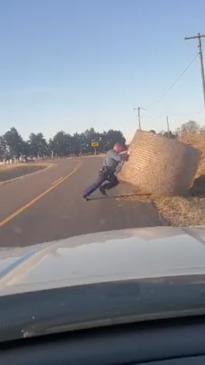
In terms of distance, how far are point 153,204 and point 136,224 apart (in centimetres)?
508

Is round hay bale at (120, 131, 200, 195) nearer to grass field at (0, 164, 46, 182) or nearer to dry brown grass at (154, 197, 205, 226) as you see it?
dry brown grass at (154, 197, 205, 226)

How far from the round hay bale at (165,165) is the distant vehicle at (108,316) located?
1987cm

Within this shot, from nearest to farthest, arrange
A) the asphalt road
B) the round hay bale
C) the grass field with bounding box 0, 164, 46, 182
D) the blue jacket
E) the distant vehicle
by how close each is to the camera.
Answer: the distant vehicle < the asphalt road < the round hay bale < the blue jacket < the grass field with bounding box 0, 164, 46, 182

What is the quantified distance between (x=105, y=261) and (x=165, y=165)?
1977 cm

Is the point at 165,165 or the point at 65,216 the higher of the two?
the point at 165,165

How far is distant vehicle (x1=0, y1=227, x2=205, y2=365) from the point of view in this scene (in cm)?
250

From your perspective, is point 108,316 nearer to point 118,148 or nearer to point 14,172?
point 118,148

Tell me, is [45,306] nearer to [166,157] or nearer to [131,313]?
[131,313]

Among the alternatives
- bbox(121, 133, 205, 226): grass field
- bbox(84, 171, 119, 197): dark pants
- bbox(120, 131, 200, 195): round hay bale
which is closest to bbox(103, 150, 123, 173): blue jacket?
bbox(84, 171, 119, 197): dark pants

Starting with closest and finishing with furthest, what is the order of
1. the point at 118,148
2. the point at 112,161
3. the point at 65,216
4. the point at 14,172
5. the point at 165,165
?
the point at 65,216 < the point at 165,165 < the point at 112,161 < the point at 118,148 < the point at 14,172

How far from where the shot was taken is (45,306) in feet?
8.80

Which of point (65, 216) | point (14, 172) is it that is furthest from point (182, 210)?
point (14, 172)

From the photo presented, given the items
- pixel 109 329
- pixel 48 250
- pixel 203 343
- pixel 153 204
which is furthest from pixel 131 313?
pixel 153 204

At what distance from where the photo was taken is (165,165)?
75.3 feet
